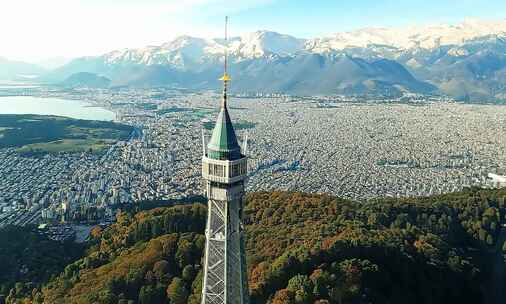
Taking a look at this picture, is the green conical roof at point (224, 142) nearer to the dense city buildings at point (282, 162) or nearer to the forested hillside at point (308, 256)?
the forested hillside at point (308, 256)

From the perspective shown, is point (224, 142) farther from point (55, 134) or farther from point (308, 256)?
point (55, 134)

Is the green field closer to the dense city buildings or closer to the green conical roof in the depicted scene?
the dense city buildings

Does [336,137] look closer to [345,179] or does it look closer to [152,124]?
[345,179]

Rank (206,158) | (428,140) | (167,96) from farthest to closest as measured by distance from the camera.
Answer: (167,96)
(428,140)
(206,158)

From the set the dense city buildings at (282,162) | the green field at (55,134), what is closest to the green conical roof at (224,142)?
the dense city buildings at (282,162)

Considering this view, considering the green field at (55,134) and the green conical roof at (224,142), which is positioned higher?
the green conical roof at (224,142)

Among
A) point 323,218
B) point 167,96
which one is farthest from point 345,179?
point 167,96

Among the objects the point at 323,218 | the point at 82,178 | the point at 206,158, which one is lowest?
the point at 82,178
